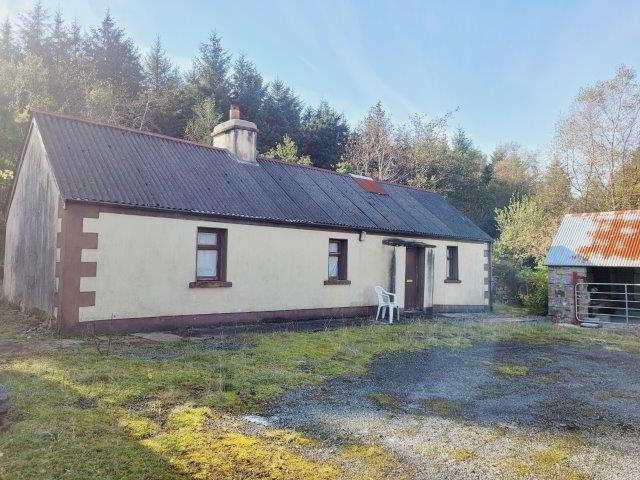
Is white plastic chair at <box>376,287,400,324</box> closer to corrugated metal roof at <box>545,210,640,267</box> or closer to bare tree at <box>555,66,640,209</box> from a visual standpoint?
corrugated metal roof at <box>545,210,640,267</box>

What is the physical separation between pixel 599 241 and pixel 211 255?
1343cm

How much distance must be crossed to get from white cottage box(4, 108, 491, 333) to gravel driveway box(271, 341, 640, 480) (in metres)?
5.25

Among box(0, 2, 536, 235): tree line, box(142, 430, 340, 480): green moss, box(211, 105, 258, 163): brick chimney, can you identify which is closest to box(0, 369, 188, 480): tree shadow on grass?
box(142, 430, 340, 480): green moss

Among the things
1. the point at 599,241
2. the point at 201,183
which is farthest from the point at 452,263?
the point at 201,183

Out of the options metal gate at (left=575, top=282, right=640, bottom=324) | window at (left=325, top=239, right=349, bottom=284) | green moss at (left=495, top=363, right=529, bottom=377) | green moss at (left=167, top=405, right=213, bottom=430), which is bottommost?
green moss at (left=495, top=363, right=529, bottom=377)

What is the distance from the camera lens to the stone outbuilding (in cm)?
1541

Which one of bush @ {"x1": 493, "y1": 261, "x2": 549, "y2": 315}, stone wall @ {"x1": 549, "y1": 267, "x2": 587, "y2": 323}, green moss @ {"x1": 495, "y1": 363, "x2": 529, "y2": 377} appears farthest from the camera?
bush @ {"x1": 493, "y1": 261, "x2": 549, "y2": 315}

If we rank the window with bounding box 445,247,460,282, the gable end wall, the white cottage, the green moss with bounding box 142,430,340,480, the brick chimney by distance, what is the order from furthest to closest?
1. the window with bounding box 445,247,460,282
2. the brick chimney
3. the gable end wall
4. the white cottage
5. the green moss with bounding box 142,430,340,480

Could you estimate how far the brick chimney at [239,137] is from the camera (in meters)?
15.1

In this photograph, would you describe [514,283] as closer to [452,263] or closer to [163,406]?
[452,263]

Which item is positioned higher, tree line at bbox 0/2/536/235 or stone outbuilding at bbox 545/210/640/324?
tree line at bbox 0/2/536/235

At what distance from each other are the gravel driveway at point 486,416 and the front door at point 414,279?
7.96 m

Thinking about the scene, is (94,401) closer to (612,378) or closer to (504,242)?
(612,378)

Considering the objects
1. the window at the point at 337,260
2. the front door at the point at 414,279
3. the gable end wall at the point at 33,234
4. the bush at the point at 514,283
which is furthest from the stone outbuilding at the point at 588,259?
the gable end wall at the point at 33,234
